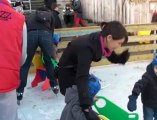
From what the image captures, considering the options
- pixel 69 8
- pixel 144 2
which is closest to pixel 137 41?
pixel 144 2

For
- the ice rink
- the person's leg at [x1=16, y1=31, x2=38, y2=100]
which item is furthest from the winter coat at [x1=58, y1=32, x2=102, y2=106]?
the person's leg at [x1=16, y1=31, x2=38, y2=100]

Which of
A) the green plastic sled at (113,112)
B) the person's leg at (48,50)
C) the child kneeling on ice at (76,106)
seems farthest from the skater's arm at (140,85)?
the person's leg at (48,50)

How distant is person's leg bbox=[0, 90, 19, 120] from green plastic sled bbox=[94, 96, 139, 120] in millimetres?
1052

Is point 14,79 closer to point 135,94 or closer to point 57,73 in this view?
point 57,73

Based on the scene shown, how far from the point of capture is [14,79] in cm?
252

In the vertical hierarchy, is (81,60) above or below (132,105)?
above

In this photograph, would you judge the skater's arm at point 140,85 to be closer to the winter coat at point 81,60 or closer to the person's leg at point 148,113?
the person's leg at point 148,113

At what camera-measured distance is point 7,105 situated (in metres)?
2.60

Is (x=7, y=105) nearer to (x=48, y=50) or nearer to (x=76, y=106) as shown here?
(x=76, y=106)

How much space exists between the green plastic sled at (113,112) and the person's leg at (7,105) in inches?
41.4

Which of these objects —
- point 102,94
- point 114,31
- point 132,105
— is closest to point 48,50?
point 102,94

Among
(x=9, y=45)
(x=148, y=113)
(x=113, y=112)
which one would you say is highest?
(x=9, y=45)

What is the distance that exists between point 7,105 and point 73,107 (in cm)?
71

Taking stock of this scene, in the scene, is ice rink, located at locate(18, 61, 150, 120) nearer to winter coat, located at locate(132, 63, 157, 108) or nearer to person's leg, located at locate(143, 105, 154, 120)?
person's leg, located at locate(143, 105, 154, 120)
